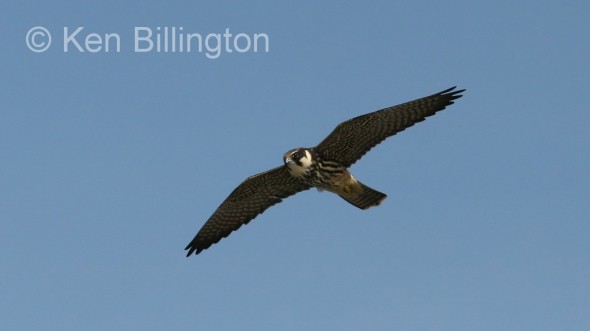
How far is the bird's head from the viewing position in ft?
56.8

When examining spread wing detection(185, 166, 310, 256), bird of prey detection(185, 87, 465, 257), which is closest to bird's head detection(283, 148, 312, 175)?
bird of prey detection(185, 87, 465, 257)

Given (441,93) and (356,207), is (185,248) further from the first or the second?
(441,93)

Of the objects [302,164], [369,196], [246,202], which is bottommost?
[369,196]

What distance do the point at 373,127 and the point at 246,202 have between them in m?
2.71

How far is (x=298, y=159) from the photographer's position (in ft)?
56.8

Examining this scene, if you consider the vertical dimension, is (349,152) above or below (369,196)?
above

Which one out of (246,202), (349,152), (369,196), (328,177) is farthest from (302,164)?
(246,202)

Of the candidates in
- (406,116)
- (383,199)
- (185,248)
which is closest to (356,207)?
(383,199)

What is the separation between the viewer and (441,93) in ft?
56.2

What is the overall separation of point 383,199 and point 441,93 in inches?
73.4

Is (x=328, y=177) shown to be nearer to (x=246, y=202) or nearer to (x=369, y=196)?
(x=369, y=196)

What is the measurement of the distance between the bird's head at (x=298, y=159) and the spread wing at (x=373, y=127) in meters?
0.22

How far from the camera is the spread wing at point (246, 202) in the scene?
1828cm

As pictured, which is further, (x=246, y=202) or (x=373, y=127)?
(x=246, y=202)
